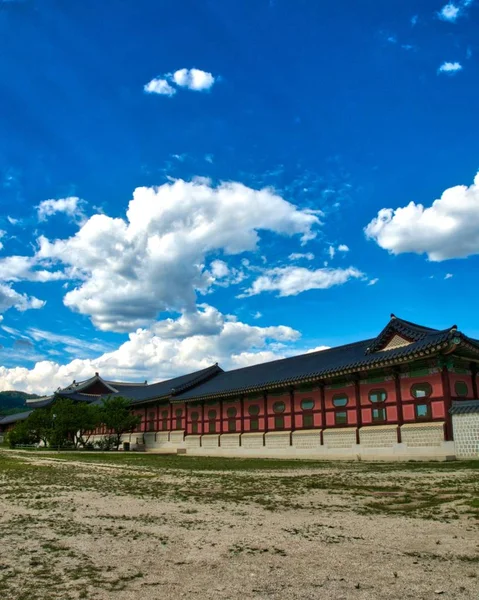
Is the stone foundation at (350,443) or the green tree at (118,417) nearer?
the stone foundation at (350,443)

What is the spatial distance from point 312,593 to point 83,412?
4459cm

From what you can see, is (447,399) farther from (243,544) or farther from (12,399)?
(12,399)

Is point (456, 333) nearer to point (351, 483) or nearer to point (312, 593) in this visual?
point (351, 483)

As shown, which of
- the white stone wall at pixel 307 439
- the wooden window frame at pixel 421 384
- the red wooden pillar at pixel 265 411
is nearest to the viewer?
the wooden window frame at pixel 421 384

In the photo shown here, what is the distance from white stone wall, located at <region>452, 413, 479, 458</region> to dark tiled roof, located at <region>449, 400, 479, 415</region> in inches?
6.0

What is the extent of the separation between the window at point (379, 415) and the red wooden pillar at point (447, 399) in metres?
3.73

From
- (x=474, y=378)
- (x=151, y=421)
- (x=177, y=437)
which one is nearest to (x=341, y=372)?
(x=474, y=378)

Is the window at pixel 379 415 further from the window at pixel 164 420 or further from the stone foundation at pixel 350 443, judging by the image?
the window at pixel 164 420

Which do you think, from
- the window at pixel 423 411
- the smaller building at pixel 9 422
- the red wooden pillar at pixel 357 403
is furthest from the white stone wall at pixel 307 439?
the smaller building at pixel 9 422

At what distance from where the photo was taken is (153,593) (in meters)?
4.57

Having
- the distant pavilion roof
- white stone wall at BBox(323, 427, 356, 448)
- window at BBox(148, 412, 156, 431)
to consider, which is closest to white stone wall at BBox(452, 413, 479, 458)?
the distant pavilion roof

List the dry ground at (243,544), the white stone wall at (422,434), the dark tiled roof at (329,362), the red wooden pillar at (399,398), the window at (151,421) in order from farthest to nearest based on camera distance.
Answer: the window at (151,421) < the red wooden pillar at (399,398) < the dark tiled roof at (329,362) < the white stone wall at (422,434) < the dry ground at (243,544)

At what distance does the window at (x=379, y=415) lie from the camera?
85.5 ft

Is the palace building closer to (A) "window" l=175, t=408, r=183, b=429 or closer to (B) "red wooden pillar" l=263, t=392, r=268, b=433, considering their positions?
(B) "red wooden pillar" l=263, t=392, r=268, b=433
